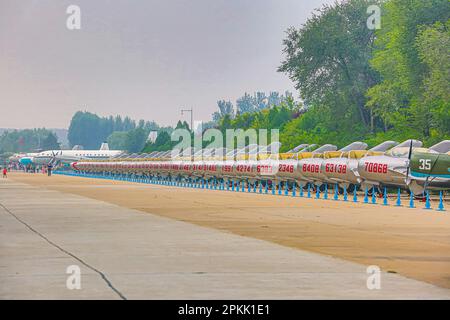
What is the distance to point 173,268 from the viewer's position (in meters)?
15.6

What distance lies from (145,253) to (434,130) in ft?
164

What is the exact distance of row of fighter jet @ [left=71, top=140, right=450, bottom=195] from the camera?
1543 inches

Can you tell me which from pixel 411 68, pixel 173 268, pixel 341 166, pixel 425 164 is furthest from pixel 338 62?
pixel 173 268

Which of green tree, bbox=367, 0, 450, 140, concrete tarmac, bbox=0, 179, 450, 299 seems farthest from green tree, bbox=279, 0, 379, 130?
concrete tarmac, bbox=0, 179, 450, 299

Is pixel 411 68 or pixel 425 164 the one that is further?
pixel 411 68

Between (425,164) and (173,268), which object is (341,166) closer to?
(425,164)

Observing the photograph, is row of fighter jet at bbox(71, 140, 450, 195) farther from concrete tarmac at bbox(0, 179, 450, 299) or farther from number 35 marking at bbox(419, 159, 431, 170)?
concrete tarmac at bbox(0, 179, 450, 299)

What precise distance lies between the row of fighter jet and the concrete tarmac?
52.5 ft

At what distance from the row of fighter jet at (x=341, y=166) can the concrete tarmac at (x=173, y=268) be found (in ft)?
52.5

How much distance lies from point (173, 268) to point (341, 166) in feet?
105

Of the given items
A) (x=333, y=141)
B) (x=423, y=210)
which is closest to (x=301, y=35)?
(x=333, y=141)

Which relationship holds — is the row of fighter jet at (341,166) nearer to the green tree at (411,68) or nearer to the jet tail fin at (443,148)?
the jet tail fin at (443,148)

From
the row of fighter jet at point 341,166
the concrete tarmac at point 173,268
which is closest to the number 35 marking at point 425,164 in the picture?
the row of fighter jet at point 341,166

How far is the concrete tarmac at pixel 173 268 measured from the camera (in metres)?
12.6
